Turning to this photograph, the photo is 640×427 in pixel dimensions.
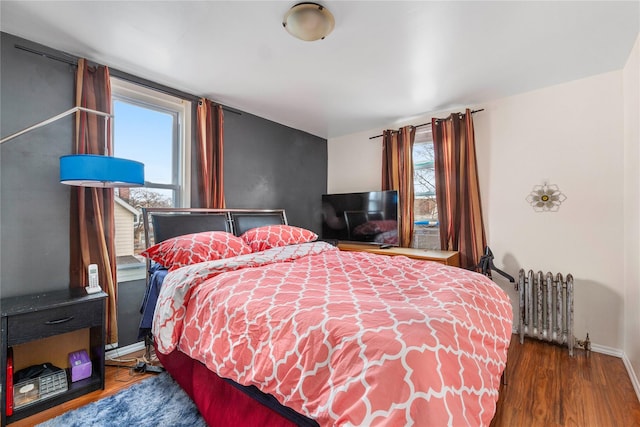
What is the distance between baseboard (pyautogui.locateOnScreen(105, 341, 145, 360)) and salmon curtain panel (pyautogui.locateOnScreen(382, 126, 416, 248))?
304cm

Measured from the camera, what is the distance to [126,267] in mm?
2590

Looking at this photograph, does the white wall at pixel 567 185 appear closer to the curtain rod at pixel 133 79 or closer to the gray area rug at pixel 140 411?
the curtain rod at pixel 133 79

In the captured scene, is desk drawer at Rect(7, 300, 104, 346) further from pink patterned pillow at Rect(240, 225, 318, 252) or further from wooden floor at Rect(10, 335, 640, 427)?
Answer: pink patterned pillow at Rect(240, 225, 318, 252)

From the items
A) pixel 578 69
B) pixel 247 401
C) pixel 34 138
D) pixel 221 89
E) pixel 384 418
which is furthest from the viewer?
pixel 221 89

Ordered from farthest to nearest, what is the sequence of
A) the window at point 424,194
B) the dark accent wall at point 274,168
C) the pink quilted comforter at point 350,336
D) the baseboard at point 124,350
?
the window at point 424,194 < the dark accent wall at point 274,168 < the baseboard at point 124,350 < the pink quilted comforter at point 350,336

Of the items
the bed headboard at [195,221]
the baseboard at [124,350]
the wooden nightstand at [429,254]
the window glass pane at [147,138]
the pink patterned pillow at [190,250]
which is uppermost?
the window glass pane at [147,138]

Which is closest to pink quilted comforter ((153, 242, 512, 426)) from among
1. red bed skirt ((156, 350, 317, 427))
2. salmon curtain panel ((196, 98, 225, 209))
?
red bed skirt ((156, 350, 317, 427))

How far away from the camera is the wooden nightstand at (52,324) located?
1.61 metres

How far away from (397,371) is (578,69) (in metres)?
3.11

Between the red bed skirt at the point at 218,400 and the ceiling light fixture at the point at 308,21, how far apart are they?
6.95ft

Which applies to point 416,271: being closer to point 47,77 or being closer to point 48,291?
point 48,291

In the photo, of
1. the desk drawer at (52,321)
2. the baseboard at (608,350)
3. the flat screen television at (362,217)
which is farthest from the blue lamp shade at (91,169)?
the baseboard at (608,350)

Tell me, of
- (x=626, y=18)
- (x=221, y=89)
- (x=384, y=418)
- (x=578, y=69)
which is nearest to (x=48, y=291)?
(x=221, y=89)

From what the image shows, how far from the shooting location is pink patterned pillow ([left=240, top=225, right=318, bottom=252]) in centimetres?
278
